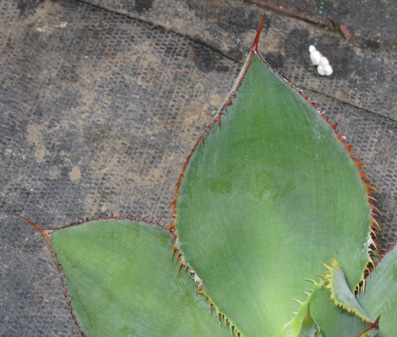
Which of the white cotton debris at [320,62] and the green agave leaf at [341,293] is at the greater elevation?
the green agave leaf at [341,293]

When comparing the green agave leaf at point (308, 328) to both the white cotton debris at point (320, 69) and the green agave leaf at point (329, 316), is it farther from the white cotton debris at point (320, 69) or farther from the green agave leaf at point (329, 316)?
the white cotton debris at point (320, 69)

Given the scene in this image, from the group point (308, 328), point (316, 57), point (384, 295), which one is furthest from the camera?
point (316, 57)

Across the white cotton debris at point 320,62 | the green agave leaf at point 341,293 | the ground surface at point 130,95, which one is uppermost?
the green agave leaf at point 341,293

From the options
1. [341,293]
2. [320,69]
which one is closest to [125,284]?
[341,293]

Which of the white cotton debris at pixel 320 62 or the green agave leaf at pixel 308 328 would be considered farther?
the white cotton debris at pixel 320 62

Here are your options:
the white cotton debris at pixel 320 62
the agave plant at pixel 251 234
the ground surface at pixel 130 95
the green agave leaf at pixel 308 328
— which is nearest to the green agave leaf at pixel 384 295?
the agave plant at pixel 251 234

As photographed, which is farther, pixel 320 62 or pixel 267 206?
pixel 320 62

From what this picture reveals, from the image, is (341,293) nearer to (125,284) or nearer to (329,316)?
(329,316)

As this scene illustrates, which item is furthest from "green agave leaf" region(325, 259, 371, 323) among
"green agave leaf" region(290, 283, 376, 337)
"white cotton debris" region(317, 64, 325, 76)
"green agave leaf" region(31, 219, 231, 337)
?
"white cotton debris" region(317, 64, 325, 76)

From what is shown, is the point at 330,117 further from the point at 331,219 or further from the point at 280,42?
the point at 331,219
